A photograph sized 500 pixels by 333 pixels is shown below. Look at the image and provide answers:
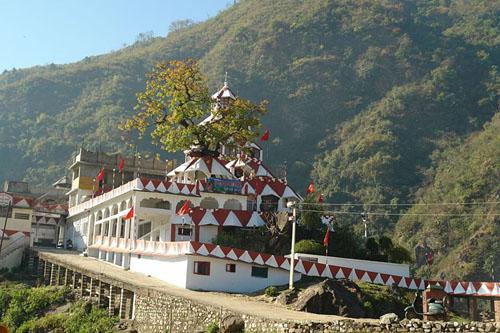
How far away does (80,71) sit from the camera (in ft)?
578

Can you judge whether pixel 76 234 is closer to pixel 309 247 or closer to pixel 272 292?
pixel 309 247

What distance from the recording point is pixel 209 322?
2909cm

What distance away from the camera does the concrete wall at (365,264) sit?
44.2 meters

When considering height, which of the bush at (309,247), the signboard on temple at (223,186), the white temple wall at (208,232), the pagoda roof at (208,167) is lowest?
the bush at (309,247)

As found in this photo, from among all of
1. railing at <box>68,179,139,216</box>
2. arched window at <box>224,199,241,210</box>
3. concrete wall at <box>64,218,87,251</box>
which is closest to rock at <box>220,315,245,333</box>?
railing at <box>68,179,139,216</box>

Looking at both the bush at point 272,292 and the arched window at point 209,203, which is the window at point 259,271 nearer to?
the bush at point 272,292

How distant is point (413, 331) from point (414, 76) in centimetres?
12232

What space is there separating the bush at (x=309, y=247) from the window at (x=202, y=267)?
7.49 m

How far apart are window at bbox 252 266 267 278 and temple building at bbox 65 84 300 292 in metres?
0.05

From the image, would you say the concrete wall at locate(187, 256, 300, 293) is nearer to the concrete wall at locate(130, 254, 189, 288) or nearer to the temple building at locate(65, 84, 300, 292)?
the temple building at locate(65, 84, 300, 292)

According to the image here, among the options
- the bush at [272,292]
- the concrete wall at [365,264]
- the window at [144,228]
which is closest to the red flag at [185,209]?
the concrete wall at [365,264]

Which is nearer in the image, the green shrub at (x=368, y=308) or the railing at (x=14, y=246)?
the green shrub at (x=368, y=308)

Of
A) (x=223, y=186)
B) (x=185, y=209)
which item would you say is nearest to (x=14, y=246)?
(x=223, y=186)

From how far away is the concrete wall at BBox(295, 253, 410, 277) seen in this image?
44219 millimetres
